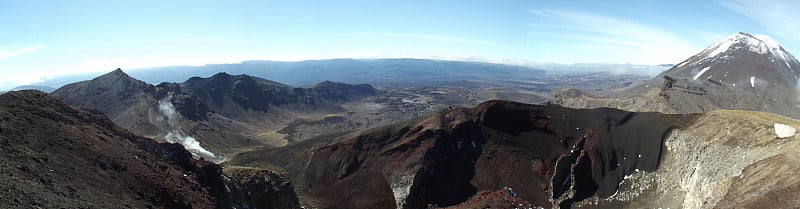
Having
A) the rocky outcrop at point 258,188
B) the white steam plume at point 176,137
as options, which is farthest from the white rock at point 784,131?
the white steam plume at point 176,137

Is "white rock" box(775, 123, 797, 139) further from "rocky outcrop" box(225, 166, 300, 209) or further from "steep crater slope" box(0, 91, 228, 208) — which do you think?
"steep crater slope" box(0, 91, 228, 208)

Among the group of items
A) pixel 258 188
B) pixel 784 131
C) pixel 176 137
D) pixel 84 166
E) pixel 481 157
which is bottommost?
pixel 176 137

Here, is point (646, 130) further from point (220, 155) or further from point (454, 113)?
point (220, 155)

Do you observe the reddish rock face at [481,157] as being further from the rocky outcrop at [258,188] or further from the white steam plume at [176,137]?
the white steam plume at [176,137]

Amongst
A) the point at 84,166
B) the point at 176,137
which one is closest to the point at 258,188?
the point at 84,166

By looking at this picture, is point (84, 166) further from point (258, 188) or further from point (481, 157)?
point (481, 157)

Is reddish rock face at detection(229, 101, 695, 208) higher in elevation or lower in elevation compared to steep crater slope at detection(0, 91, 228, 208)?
lower

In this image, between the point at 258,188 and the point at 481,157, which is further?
the point at 481,157

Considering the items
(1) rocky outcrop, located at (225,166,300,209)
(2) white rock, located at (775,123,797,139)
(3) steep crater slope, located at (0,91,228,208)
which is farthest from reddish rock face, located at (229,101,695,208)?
(3) steep crater slope, located at (0,91,228,208)
